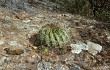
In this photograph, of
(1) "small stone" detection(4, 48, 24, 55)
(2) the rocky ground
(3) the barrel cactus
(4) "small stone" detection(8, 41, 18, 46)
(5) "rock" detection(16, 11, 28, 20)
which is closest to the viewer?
(2) the rocky ground

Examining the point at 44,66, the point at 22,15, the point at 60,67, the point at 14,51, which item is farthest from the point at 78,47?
the point at 22,15

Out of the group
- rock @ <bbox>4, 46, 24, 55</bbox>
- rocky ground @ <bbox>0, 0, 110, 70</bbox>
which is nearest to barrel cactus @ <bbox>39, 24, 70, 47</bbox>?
rocky ground @ <bbox>0, 0, 110, 70</bbox>

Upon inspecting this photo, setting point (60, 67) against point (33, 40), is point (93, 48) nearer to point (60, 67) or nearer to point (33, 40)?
point (60, 67)

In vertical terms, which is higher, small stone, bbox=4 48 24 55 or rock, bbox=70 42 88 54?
small stone, bbox=4 48 24 55

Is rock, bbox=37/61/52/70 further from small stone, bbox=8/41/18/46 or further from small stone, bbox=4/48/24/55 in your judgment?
small stone, bbox=8/41/18/46

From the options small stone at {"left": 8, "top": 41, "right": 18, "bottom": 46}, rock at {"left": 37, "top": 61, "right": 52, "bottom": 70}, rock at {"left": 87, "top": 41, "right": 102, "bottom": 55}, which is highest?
small stone at {"left": 8, "top": 41, "right": 18, "bottom": 46}

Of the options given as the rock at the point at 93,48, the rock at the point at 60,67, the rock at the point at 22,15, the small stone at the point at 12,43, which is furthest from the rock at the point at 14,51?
the rock at the point at 22,15

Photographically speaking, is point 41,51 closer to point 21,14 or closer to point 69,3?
point 21,14

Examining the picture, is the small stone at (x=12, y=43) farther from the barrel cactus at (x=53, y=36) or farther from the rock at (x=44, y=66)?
the rock at (x=44, y=66)
